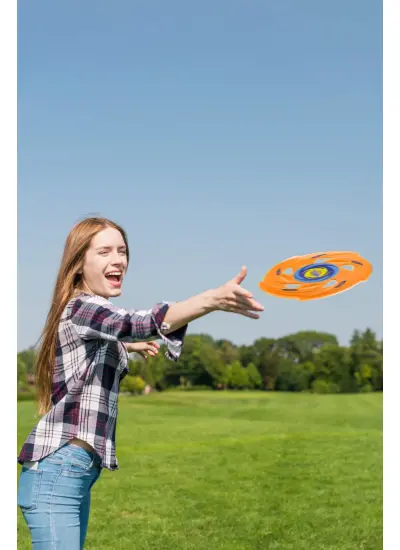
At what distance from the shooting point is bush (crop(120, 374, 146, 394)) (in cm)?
411

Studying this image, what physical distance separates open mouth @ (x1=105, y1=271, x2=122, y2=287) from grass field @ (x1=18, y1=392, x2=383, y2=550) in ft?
4.19

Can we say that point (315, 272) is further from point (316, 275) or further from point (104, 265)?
point (104, 265)

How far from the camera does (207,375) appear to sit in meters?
3.85

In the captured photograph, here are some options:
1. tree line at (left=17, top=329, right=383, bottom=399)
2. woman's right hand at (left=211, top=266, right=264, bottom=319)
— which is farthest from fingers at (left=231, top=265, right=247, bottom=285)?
tree line at (left=17, top=329, right=383, bottom=399)

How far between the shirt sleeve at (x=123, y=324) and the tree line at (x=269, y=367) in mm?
2596

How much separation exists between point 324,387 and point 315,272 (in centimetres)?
344

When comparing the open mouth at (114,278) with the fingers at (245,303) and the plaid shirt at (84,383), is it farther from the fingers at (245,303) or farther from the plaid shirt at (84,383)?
the fingers at (245,303)

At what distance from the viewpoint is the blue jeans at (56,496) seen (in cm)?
86

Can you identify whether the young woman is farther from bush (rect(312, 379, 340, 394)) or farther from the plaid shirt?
bush (rect(312, 379, 340, 394))

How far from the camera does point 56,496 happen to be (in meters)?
0.86
